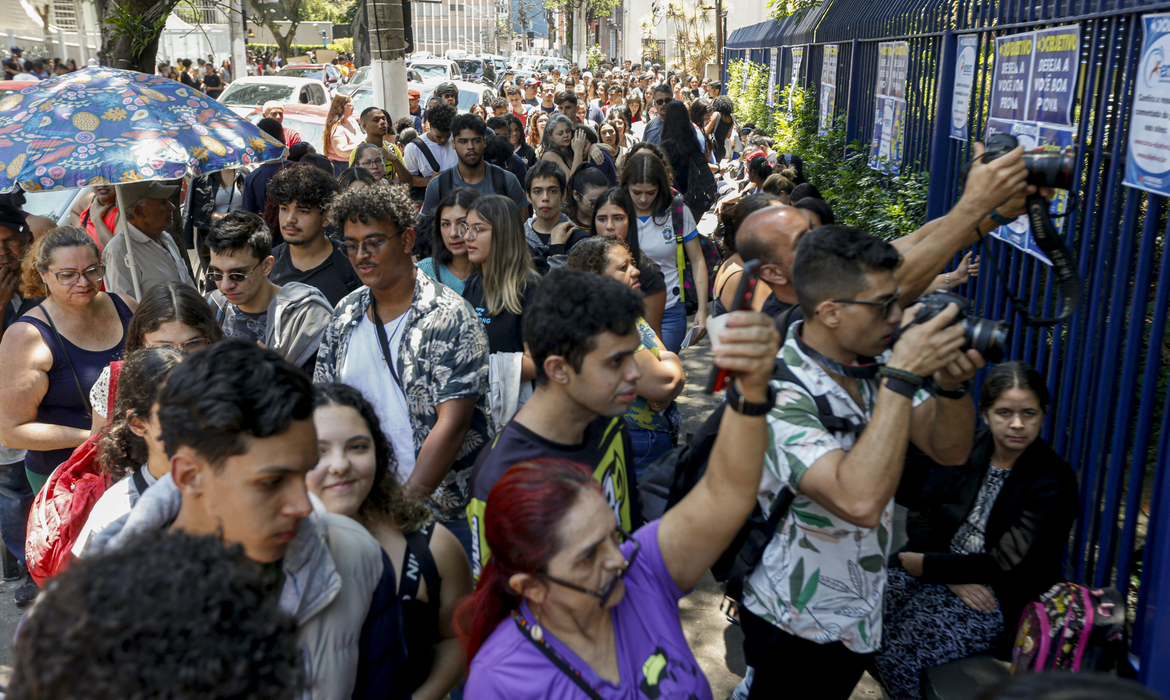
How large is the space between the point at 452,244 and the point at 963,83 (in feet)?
10.4

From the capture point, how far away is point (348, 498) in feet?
7.82

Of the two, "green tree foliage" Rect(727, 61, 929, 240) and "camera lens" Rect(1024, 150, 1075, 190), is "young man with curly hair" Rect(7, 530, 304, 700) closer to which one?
"camera lens" Rect(1024, 150, 1075, 190)

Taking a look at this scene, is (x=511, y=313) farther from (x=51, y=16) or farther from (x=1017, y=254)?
(x=51, y=16)

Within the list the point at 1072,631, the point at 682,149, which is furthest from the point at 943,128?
the point at 682,149

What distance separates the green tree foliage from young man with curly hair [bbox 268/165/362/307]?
3.65 m

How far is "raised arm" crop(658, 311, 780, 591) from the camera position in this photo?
187cm

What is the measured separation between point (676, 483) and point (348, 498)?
967 millimetres

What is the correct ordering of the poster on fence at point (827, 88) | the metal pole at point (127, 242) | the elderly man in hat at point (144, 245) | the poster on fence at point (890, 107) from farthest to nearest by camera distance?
the poster on fence at point (827, 88) → the poster on fence at point (890, 107) → the elderly man in hat at point (144, 245) → the metal pole at point (127, 242)

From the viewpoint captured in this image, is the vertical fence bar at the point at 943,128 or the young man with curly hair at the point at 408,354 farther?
the vertical fence bar at the point at 943,128

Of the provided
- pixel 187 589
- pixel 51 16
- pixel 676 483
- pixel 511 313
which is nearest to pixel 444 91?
pixel 511 313

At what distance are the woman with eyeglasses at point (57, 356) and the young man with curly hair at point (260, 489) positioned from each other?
7.05 feet

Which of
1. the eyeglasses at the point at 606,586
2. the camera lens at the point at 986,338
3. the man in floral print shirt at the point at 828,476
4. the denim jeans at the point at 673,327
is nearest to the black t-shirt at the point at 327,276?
the denim jeans at the point at 673,327

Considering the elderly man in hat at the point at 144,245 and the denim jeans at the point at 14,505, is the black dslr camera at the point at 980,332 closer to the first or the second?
the denim jeans at the point at 14,505

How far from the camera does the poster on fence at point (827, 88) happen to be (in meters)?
10.4
